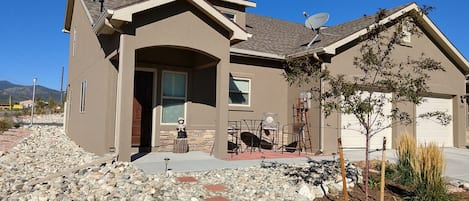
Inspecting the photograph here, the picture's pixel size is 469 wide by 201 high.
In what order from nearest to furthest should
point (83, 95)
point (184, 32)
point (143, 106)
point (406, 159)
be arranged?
point (406, 159), point (184, 32), point (143, 106), point (83, 95)

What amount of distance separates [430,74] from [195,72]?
911cm

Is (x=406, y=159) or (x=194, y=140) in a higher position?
(x=194, y=140)

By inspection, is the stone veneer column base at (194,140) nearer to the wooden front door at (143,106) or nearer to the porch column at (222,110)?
the wooden front door at (143,106)

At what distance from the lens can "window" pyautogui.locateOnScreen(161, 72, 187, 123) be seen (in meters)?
10.5

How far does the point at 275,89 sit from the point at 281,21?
18.9 ft

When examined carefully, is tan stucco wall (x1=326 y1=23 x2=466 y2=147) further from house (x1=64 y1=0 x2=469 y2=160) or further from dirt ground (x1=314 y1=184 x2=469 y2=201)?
dirt ground (x1=314 y1=184 x2=469 y2=201)

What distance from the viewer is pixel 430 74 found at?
13.4 m

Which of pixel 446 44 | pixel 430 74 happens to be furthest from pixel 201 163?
pixel 446 44

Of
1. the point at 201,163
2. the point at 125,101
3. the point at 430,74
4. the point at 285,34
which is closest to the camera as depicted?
the point at 125,101

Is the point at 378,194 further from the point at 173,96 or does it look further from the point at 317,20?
the point at 317,20

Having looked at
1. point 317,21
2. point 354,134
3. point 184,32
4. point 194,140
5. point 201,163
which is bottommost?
point 201,163

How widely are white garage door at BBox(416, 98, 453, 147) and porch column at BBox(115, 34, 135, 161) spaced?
1085 centimetres

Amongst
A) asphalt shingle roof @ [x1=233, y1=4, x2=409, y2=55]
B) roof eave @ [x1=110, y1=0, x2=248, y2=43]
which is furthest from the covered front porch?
asphalt shingle roof @ [x1=233, y1=4, x2=409, y2=55]

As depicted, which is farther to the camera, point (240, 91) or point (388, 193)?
point (240, 91)
